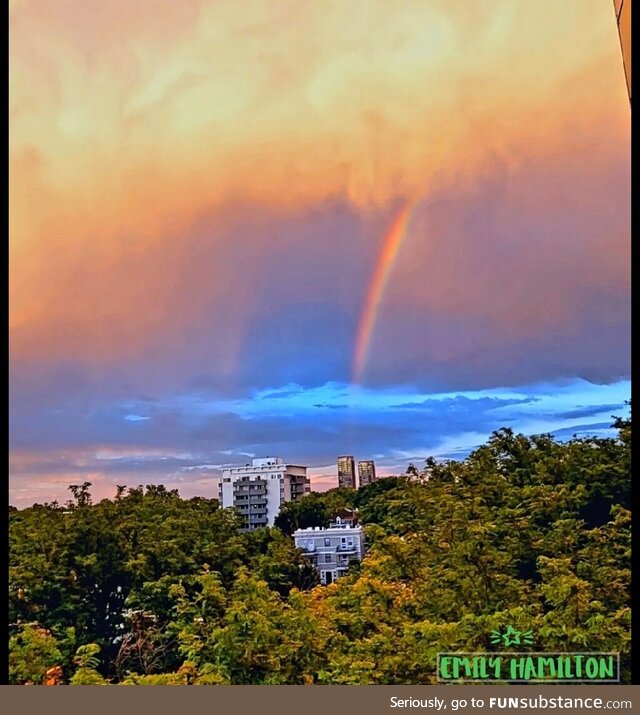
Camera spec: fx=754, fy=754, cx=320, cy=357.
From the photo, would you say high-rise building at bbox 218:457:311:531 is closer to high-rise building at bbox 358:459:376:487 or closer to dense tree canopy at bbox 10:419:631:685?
dense tree canopy at bbox 10:419:631:685

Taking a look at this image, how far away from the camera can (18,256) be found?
5750mm

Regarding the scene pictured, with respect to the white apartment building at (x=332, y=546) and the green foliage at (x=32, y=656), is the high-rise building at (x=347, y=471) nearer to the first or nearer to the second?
the white apartment building at (x=332, y=546)

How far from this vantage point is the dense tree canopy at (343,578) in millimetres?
4480

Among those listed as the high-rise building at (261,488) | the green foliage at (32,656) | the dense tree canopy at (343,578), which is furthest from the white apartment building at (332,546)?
the green foliage at (32,656)

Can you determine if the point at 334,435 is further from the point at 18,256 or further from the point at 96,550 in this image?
the point at 18,256

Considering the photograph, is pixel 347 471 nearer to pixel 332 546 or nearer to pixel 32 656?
pixel 332 546

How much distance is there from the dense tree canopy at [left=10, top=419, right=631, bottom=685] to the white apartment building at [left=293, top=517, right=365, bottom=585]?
74mm

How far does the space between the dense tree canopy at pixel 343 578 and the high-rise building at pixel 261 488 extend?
3.7 inches

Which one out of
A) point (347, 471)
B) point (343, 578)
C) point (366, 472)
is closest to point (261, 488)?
point (347, 471)

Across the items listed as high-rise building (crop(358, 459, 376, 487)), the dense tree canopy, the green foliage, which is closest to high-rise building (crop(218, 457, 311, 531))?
the dense tree canopy

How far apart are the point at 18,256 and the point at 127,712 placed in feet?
12.3

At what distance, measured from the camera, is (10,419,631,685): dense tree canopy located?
14.7 ft

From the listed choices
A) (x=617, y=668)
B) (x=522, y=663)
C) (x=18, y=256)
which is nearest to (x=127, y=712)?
Result: (x=522, y=663)
